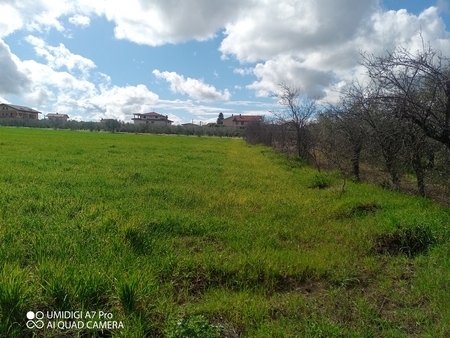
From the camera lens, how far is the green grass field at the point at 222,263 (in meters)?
2.99

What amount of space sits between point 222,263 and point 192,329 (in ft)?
5.29

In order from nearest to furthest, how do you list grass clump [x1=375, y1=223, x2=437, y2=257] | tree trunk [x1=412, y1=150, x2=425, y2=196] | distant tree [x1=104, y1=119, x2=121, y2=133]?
1. grass clump [x1=375, y1=223, x2=437, y2=257]
2. tree trunk [x1=412, y1=150, x2=425, y2=196]
3. distant tree [x1=104, y1=119, x2=121, y2=133]

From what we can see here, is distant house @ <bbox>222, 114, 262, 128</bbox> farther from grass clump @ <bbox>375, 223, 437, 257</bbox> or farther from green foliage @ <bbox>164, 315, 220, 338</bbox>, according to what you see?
green foliage @ <bbox>164, 315, 220, 338</bbox>

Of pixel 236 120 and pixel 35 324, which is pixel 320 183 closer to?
pixel 35 324

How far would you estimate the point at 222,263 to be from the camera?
4277mm

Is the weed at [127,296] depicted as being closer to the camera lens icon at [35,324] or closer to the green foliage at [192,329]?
the green foliage at [192,329]

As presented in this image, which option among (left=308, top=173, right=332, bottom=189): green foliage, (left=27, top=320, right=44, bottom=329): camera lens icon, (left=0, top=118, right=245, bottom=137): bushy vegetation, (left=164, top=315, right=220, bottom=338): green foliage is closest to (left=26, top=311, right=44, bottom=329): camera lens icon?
(left=27, top=320, right=44, bottom=329): camera lens icon

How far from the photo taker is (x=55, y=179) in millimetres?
9359

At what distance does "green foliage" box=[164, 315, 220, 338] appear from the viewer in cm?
264

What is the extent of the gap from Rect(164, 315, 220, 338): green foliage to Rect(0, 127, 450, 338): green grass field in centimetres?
1

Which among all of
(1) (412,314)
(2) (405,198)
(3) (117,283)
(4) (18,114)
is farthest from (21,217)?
(4) (18,114)

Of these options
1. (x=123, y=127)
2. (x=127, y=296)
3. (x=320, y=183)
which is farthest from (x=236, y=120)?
(x=127, y=296)

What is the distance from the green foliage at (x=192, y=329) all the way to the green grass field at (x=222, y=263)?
0.04 ft

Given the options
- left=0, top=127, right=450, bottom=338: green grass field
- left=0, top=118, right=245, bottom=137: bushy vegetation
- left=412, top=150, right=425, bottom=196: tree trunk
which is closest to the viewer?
left=0, top=127, right=450, bottom=338: green grass field
